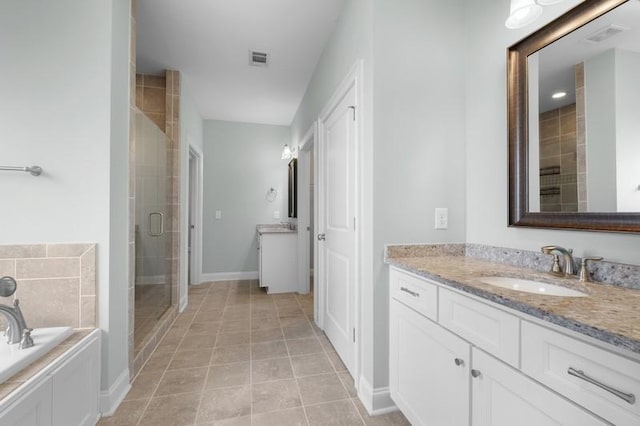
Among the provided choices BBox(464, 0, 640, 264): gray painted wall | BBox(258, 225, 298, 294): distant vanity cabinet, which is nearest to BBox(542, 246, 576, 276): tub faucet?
BBox(464, 0, 640, 264): gray painted wall

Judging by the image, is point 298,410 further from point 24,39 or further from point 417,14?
point 24,39

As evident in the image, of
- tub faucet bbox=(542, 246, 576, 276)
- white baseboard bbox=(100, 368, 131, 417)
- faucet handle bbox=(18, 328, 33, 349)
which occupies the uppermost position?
tub faucet bbox=(542, 246, 576, 276)

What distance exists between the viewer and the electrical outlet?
5.40 ft

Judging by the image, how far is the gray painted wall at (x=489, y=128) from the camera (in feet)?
4.60

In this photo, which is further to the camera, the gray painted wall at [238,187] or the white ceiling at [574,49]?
the gray painted wall at [238,187]

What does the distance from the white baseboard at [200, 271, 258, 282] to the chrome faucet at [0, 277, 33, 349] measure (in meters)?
3.21

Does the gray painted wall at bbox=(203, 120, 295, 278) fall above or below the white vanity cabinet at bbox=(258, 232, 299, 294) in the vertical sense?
above

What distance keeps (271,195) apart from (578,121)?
13.6 feet

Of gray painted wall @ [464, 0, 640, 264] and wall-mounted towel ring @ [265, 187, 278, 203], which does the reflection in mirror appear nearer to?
gray painted wall @ [464, 0, 640, 264]

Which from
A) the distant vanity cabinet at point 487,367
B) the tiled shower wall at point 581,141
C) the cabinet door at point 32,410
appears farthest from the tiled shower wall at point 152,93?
the tiled shower wall at point 581,141

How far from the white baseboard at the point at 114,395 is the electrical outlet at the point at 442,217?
207 cm

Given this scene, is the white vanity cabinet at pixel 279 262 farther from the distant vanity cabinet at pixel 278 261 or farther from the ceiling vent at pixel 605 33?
the ceiling vent at pixel 605 33

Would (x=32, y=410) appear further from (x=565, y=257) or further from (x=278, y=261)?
(x=278, y=261)

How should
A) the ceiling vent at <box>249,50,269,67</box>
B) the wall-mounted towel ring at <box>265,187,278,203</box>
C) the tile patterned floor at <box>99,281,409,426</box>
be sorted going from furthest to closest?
the wall-mounted towel ring at <box>265,187,278,203</box> → the ceiling vent at <box>249,50,269,67</box> → the tile patterned floor at <box>99,281,409,426</box>
